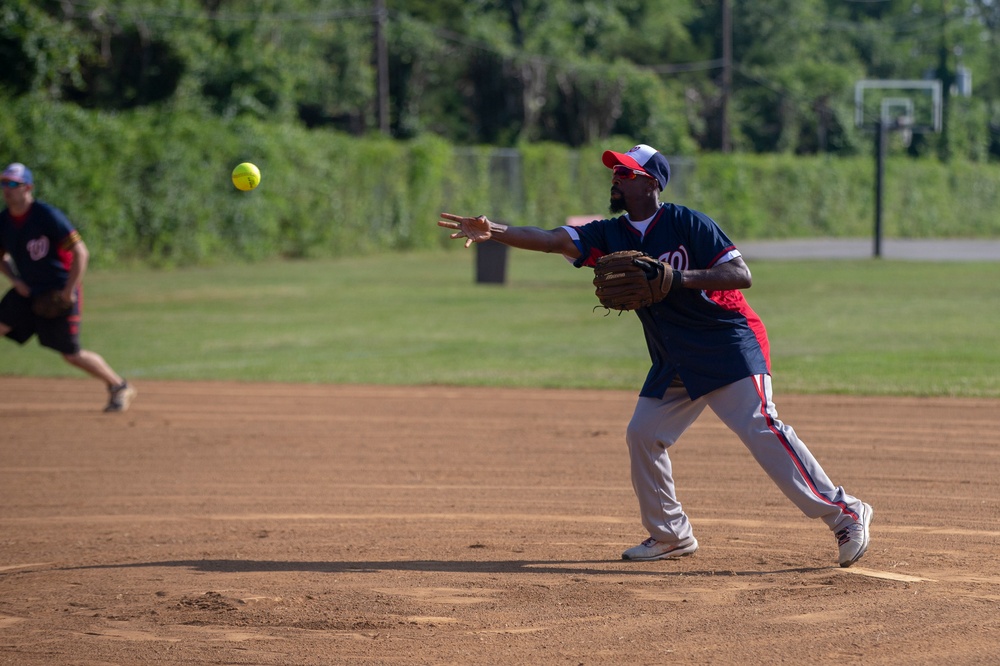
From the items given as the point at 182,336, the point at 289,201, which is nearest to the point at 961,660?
the point at 182,336

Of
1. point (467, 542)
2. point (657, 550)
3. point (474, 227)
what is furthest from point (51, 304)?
point (657, 550)

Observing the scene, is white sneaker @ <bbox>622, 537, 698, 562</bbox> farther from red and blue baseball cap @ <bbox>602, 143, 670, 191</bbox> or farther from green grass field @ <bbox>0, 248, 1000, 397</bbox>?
green grass field @ <bbox>0, 248, 1000, 397</bbox>

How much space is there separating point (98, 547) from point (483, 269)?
759 inches

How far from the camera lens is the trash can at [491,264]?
25.3 meters

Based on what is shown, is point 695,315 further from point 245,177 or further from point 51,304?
point 51,304

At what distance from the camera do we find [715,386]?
234 inches

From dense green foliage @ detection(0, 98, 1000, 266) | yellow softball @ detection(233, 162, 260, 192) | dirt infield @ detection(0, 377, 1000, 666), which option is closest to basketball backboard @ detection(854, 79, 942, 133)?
dense green foliage @ detection(0, 98, 1000, 266)

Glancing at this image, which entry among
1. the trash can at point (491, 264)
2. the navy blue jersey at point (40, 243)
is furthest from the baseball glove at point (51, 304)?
the trash can at point (491, 264)

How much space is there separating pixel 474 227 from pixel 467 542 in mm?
1722

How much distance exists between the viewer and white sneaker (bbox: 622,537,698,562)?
6.27 metres

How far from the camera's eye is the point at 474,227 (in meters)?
6.14

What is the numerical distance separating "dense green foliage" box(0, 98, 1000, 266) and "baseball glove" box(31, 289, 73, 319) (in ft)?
54.3

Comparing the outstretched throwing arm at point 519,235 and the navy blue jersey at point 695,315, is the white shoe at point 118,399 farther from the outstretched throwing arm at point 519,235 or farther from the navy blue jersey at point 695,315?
the navy blue jersey at point 695,315

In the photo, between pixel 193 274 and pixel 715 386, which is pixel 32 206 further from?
pixel 193 274
